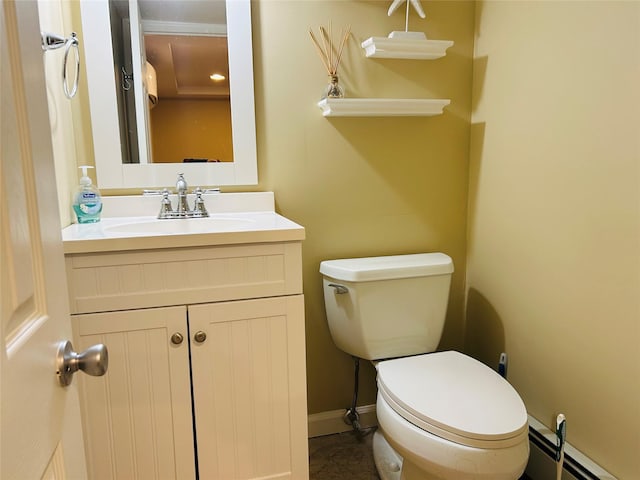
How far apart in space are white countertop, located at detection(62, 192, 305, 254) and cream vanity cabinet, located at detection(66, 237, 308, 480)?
0.02 meters

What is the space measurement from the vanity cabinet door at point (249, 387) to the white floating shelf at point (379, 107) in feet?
2.34

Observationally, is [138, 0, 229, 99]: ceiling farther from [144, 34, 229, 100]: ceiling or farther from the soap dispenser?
the soap dispenser

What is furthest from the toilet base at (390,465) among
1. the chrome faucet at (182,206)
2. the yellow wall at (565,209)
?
the chrome faucet at (182,206)

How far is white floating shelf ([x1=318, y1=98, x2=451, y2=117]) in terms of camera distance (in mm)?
1544

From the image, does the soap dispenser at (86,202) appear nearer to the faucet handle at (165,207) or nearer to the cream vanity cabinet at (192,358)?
the faucet handle at (165,207)

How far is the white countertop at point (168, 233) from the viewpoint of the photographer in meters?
1.05

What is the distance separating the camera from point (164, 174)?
1555 mm

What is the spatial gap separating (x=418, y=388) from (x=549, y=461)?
536 mm

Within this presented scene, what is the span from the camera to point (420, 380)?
1312 mm

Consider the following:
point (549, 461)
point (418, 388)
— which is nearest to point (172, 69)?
point (418, 388)

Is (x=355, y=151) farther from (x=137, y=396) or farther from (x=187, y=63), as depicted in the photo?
(x=137, y=396)

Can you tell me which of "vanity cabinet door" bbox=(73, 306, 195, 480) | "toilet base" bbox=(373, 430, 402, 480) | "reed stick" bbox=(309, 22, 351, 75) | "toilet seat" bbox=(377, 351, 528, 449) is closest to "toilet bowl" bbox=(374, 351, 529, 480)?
"toilet seat" bbox=(377, 351, 528, 449)

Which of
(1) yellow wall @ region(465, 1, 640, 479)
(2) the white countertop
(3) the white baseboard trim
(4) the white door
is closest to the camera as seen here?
(4) the white door

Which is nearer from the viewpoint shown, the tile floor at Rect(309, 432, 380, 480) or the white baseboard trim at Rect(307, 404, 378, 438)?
the tile floor at Rect(309, 432, 380, 480)
